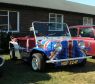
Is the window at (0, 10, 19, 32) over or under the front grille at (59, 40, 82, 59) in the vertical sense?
over

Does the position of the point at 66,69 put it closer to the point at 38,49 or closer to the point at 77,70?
the point at 77,70

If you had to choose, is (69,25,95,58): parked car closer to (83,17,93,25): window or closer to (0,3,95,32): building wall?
(0,3,95,32): building wall

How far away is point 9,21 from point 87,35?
634 centimetres

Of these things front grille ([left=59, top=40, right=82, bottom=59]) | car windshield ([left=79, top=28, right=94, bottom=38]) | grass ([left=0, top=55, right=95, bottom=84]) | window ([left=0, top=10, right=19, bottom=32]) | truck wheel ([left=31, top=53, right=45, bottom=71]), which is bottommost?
grass ([left=0, top=55, right=95, bottom=84])

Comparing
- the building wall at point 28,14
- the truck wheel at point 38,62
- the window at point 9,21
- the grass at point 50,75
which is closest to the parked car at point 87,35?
the grass at point 50,75

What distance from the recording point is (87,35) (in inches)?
517

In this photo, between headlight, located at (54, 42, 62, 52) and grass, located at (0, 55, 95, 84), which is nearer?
grass, located at (0, 55, 95, 84)

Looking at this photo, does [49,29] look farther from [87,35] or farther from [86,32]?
[86,32]

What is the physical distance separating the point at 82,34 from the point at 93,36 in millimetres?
789

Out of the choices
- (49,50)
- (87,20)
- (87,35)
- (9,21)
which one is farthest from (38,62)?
(87,20)

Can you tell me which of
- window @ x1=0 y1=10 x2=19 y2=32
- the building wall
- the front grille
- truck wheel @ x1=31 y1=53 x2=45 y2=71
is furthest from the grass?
the building wall

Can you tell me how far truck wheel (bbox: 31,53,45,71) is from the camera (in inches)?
374

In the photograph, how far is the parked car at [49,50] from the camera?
943cm

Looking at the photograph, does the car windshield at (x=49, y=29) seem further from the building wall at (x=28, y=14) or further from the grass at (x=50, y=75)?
the building wall at (x=28, y=14)
